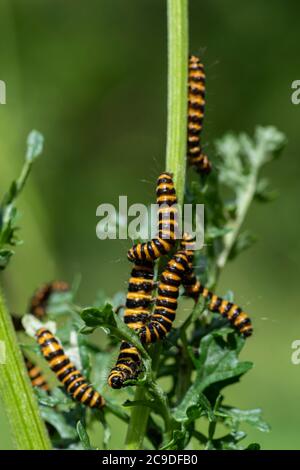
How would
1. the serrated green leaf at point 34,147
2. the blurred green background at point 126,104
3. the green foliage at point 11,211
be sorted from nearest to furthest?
the green foliage at point 11,211 → the serrated green leaf at point 34,147 → the blurred green background at point 126,104

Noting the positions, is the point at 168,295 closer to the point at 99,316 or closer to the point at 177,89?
the point at 99,316

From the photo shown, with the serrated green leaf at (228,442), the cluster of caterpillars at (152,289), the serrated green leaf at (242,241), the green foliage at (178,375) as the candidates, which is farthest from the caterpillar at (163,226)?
the serrated green leaf at (242,241)

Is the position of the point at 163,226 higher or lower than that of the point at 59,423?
higher

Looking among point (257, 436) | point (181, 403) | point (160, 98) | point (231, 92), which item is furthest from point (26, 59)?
point (181, 403)

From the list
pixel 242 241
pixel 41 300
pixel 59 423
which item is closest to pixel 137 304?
pixel 59 423

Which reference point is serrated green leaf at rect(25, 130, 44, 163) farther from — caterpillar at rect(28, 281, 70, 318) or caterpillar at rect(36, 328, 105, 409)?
caterpillar at rect(28, 281, 70, 318)

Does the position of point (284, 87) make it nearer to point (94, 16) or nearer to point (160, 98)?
point (160, 98)

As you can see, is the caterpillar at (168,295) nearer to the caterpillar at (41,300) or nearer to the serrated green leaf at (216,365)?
the serrated green leaf at (216,365)
